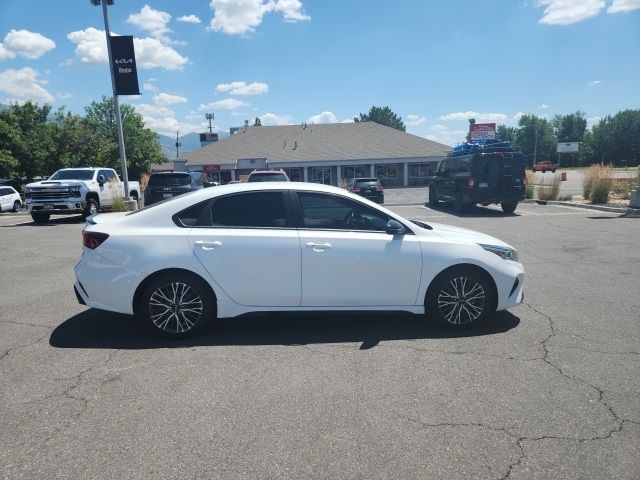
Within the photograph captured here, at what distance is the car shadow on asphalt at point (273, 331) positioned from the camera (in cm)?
439

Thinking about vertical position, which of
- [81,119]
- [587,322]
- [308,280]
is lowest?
[587,322]

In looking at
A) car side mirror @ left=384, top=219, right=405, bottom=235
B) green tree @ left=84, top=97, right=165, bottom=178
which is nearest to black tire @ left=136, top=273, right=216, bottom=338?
car side mirror @ left=384, top=219, right=405, bottom=235

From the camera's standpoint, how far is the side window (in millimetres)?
4570

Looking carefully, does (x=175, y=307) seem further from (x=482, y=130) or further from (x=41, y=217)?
(x=482, y=130)

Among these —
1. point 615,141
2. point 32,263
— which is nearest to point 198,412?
point 32,263

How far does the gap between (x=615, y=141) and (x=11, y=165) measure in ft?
319

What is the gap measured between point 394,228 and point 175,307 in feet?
7.63

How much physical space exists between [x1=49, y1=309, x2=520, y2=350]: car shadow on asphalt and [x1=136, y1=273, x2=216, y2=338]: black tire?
12 centimetres

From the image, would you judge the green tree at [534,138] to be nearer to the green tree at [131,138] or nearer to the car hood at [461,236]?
the green tree at [131,138]

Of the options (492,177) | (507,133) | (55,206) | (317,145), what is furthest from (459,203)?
(507,133)

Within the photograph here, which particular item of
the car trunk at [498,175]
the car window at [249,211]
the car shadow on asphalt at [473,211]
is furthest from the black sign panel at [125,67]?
the car window at [249,211]

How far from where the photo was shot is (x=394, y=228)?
14.7 ft

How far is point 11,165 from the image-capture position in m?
Result: 34.7

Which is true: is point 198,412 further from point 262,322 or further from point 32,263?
point 32,263
